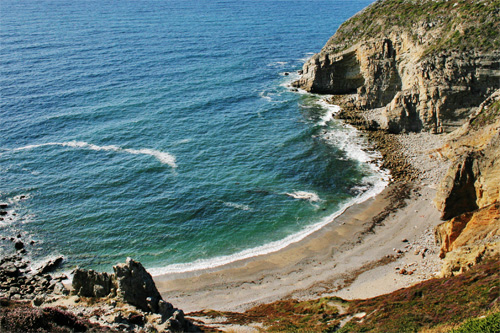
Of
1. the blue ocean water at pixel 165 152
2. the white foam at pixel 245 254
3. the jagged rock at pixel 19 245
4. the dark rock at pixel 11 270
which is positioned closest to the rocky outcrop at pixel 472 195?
the white foam at pixel 245 254

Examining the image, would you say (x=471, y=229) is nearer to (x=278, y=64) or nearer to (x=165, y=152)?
(x=165, y=152)

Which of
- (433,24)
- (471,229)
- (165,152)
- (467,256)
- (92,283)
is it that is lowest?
(467,256)

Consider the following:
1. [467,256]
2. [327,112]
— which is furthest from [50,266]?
[327,112]

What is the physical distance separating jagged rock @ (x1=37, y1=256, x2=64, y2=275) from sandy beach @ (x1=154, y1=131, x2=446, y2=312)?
13162 mm

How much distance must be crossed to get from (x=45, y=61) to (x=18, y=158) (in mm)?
52188

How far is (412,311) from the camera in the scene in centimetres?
3073

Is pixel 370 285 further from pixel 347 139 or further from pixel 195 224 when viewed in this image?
pixel 347 139

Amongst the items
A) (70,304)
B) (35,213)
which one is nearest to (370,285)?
(70,304)

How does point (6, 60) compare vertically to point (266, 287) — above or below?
above

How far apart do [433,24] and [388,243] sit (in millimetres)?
46886

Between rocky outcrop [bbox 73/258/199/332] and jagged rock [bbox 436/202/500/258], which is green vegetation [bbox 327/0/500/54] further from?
rocky outcrop [bbox 73/258/199/332]

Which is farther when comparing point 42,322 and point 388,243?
point 388,243

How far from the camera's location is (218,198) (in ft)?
205

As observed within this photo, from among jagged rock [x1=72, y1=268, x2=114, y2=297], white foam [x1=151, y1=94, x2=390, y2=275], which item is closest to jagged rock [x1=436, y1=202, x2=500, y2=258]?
white foam [x1=151, y1=94, x2=390, y2=275]
